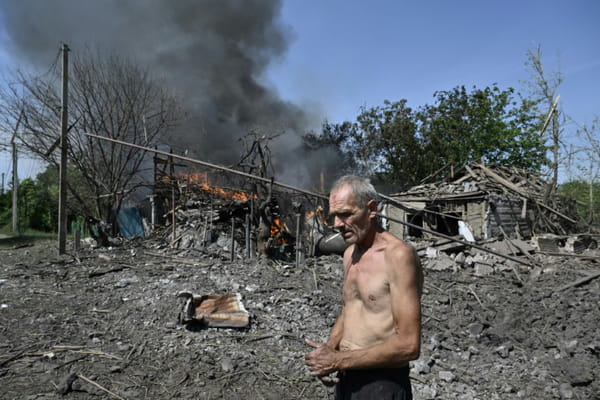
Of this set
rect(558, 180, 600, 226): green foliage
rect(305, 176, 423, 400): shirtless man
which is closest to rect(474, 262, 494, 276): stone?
rect(305, 176, 423, 400): shirtless man

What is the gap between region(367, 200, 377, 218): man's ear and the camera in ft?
7.09

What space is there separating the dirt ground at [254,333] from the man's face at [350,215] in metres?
3.14

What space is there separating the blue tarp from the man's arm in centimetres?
1614

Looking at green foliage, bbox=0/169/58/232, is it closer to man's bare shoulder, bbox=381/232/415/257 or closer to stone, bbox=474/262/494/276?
stone, bbox=474/262/494/276

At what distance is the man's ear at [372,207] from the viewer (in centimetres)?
216

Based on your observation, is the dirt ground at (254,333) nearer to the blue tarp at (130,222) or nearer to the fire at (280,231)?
the fire at (280,231)

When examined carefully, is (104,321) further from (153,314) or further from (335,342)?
(335,342)

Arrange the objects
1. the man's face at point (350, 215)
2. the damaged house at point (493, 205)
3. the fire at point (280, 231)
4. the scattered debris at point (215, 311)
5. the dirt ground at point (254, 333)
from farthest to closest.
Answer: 1. the damaged house at point (493, 205)
2. the fire at point (280, 231)
3. the scattered debris at point (215, 311)
4. the dirt ground at point (254, 333)
5. the man's face at point (350, 215)

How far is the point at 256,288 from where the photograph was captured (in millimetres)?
7641

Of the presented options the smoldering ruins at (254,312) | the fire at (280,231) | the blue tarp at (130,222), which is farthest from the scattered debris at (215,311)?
the blue tarp at (130,222)

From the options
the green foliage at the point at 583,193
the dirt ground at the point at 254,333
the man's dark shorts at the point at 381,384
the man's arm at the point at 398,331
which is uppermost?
the green foliage at the point at 583,193

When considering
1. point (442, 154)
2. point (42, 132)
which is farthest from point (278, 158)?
point (42, 132)

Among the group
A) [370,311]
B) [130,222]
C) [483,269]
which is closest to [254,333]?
[370,311]

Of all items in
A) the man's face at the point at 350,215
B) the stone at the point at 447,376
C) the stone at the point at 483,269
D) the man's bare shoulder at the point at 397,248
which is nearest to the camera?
the man's bare shoulder at the point at 397,248
